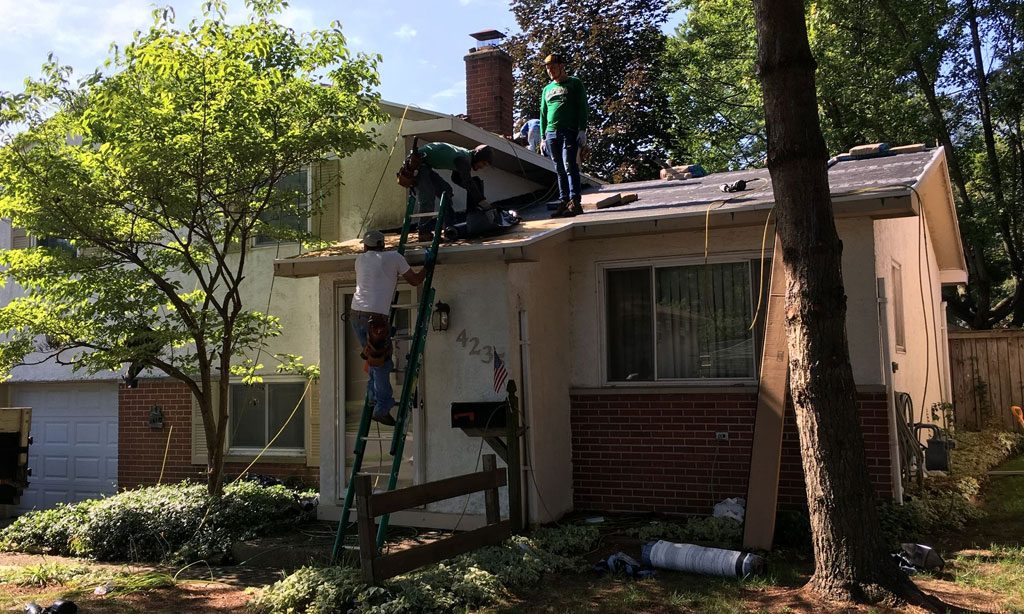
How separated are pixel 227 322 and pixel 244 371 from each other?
57.6 inches

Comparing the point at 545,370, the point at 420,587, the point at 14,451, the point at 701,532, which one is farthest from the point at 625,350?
the point at 14,451

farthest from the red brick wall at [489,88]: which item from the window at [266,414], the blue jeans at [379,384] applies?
the blue jeans at [379,384]

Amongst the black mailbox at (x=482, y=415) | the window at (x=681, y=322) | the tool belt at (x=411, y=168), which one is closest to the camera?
the black mailbox at (x=482, y=415)

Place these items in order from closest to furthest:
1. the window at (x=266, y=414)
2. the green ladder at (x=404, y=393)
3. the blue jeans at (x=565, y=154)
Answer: the green ladder at (x=404, y=393)
the blue jeans at (x=565, y=154)
the window at (x=266, y=414)

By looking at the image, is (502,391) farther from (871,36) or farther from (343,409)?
(871,36)

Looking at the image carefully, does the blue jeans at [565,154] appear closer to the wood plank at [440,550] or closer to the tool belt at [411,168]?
the tool belt at [411,168]

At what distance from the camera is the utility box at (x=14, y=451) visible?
485 inches

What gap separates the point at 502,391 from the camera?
9.12 m

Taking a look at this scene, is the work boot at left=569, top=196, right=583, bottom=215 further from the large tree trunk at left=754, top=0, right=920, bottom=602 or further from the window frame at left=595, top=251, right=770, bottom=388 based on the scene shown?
the large tree trunk at left=754, top=0, right=920, bottom=602

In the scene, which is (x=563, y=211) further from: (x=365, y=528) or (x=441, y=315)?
(x=365, y=528)

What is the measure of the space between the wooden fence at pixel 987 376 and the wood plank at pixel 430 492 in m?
12.3

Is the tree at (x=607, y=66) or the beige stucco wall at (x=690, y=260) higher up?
the tree at (x=607, y=66)

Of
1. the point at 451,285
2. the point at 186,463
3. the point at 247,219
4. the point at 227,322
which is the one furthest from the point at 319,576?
the point at 186,463

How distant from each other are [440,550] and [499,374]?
224 cm
